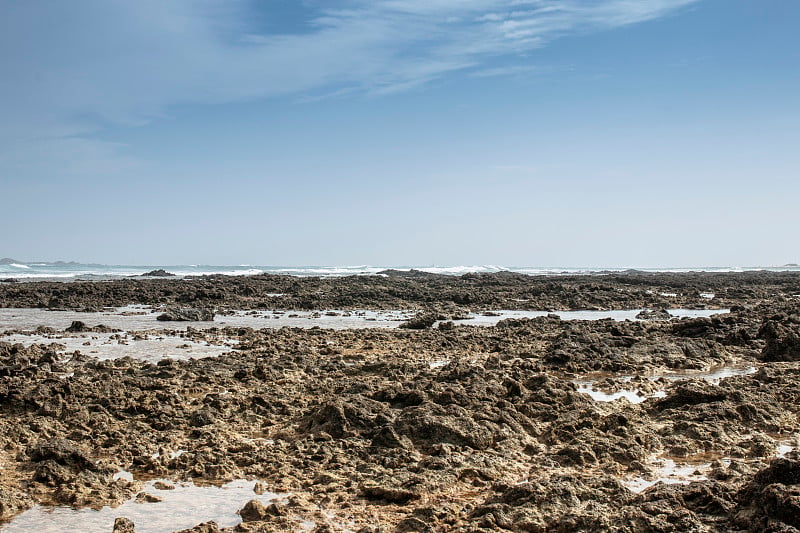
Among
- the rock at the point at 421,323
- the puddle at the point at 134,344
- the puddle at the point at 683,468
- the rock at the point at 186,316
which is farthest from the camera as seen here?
the rock at the point at 186,316

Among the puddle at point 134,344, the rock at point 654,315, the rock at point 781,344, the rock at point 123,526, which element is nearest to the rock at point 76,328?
Result: the puddle at point 134,344

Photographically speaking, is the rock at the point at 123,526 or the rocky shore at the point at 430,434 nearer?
the rock at the point at 123,526

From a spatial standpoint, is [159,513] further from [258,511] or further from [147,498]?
[258,511]

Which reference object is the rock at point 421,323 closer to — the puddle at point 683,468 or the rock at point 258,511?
the puddle at point 683,468

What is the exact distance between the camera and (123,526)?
471 centimetres

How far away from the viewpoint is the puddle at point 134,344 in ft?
43.3

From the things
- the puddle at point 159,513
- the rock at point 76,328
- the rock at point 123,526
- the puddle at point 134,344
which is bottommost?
the puddle at point 159,513

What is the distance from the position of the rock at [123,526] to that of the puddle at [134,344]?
7979 millimetres

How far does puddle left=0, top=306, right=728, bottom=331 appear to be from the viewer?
19094 millimetres

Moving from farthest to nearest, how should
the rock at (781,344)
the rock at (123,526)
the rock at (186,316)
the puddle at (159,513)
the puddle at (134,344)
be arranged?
the rock at (186,316), the puddle at (134,344), the rock at (781,344), the puddle at (159,513), the rock at (123,526)

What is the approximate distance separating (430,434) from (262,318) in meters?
16.0

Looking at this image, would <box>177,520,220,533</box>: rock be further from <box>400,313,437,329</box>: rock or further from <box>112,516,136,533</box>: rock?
<box>400,313,437,329</box>: rock

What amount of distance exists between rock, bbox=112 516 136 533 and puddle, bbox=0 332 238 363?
7.98m

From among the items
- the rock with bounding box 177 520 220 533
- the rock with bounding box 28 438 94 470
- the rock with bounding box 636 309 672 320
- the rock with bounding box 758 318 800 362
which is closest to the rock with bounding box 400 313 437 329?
the rock with bounding box 636 309 672 320
